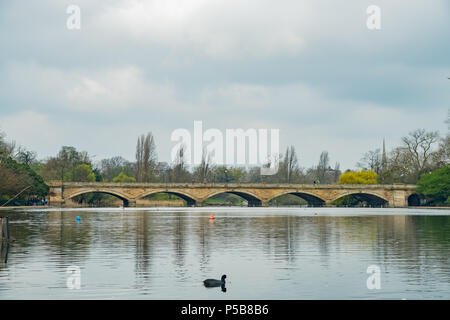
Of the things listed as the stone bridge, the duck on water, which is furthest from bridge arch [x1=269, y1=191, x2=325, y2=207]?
the duck on water

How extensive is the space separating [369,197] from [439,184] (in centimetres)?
2800

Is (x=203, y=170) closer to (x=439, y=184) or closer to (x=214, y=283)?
(x=439, y=184)

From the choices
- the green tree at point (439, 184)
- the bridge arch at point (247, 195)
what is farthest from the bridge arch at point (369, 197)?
the bridge arch at point (247, 195)

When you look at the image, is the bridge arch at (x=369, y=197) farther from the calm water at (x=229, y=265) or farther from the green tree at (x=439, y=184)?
the calm water at (x=229, y=265)

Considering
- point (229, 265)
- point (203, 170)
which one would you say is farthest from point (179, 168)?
point (229, 265)

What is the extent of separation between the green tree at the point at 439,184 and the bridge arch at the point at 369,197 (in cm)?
1316

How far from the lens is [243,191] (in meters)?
126

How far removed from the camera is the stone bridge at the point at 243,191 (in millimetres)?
116875

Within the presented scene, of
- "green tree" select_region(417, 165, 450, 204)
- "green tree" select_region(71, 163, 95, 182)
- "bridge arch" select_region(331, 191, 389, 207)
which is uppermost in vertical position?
"green tree" select_region(71, 163, 95, 182)

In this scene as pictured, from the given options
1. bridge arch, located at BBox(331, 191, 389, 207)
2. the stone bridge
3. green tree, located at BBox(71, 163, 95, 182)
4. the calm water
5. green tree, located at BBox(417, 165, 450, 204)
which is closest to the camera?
the calm water

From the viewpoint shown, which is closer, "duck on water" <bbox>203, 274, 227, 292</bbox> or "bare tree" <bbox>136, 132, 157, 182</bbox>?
"duck on water" <bbox>203, 274, 227, 292</bbox>

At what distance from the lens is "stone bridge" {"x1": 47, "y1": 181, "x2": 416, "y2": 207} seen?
117 metres

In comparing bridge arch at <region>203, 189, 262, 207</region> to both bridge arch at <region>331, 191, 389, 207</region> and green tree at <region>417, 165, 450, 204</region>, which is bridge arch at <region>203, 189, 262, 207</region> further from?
green tree at <region>417, 165, 450, 204</region>
